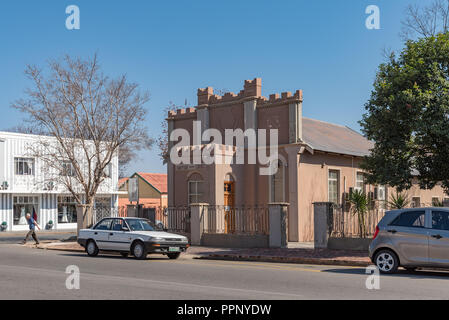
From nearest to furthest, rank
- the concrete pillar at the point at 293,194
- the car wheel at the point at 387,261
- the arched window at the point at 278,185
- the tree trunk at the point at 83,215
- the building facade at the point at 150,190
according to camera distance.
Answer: the car wheel at the point at 387,261 → the concrete pillar at the point at 293,194 → the arched window at the point at 278,185 → the tree trunk at the point at 83,215 → the building facade at the point at 150,190

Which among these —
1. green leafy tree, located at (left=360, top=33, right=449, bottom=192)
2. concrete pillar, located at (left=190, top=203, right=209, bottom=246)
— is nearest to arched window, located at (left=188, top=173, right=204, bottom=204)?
concrete pillar, located at (left=190, top=203, right=209, bottom=246)

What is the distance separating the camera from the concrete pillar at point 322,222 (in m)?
19.3

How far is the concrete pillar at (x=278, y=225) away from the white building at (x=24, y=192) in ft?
77.0

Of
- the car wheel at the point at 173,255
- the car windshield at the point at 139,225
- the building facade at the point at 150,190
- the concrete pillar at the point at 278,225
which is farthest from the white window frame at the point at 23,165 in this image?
the concrete pillar at the point at 278,225

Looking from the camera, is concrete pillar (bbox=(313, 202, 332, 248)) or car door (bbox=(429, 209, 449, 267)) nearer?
car door (bbox=(429, 209, 449, 267))

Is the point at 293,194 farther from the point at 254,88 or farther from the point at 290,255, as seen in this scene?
the point at 290,255

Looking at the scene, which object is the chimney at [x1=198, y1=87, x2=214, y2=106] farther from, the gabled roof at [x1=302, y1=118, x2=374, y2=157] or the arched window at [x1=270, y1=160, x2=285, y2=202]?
the arched window at [x1=270, y1=160, x2=285, y2=202]

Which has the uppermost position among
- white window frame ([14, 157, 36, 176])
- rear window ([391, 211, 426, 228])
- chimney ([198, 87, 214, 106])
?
chimney ([198, 87, 214, 106])

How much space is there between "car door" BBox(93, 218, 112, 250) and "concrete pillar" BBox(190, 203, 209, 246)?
4465mm

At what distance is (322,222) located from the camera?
19.5m

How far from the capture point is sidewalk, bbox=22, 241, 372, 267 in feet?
54.2

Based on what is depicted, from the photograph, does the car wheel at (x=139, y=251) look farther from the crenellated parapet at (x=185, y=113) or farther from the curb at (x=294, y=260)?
the crenellated parapet at (x=185, y=113)

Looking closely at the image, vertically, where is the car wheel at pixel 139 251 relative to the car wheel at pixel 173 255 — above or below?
above
